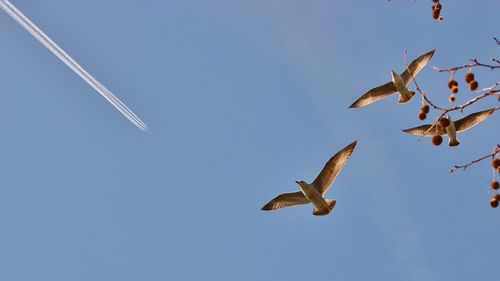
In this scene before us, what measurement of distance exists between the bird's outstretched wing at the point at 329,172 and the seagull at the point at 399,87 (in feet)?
3.43

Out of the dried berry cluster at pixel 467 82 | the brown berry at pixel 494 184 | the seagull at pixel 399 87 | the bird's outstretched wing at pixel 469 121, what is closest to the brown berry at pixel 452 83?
the dried berry cluster at pixel 467 82

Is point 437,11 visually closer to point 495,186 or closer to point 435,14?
point 435,14

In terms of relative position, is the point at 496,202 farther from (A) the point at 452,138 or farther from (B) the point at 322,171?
(B) the point at 322,171

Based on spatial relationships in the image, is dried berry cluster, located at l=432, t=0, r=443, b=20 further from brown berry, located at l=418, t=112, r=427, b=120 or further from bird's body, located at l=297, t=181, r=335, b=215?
bird's body, located at l=297, t=181, r=335, b=215

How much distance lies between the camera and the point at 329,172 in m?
12.3

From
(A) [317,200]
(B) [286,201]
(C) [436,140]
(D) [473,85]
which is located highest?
(B) [286,201]

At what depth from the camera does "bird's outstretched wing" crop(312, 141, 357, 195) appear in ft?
39.9

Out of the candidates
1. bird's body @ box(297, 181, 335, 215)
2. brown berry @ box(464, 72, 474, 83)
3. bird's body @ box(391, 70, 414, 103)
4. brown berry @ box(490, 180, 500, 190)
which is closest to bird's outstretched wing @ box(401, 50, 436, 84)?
bird's body @ box(391, 70, 414, 103)

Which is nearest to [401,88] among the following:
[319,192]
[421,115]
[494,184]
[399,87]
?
[399,87]

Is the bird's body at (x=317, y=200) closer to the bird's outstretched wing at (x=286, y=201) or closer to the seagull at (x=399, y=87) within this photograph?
the bird's outstretched wing at (x=286, y=201)

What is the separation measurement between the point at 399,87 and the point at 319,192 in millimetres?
2224

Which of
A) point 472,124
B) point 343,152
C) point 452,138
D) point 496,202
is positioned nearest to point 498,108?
point 496,202

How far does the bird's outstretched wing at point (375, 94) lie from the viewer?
12.8 m

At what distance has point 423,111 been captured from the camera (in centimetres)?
780
